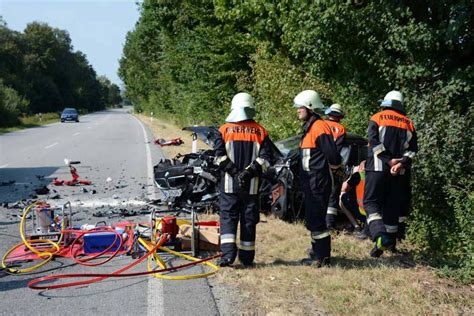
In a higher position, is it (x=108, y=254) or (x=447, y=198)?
(x=447, y=198)

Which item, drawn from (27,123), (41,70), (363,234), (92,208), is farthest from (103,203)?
(41,70)

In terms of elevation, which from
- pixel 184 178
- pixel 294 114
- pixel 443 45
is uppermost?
pixel 443 45

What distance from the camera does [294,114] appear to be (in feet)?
41.7

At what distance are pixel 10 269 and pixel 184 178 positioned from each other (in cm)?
352

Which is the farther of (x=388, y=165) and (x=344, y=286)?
(x=388, y=165)

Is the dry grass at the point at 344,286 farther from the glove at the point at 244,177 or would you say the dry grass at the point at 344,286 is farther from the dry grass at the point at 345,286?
the glove at the point at 244,177

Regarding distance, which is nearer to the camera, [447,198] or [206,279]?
[206,279]

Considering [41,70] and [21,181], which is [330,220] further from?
[41,70]

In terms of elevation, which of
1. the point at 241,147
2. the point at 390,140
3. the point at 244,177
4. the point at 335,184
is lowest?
the point at 335,184

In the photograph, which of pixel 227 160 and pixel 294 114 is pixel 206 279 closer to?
pixel 227 160

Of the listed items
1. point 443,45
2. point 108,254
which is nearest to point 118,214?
point 108,254

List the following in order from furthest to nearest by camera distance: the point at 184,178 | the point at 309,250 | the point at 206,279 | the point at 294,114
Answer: the point at 294,114, the point at 184,178, the point at 309,250, the point at 206,279

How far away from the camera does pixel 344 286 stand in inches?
188

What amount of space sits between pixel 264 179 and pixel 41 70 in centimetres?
8508
